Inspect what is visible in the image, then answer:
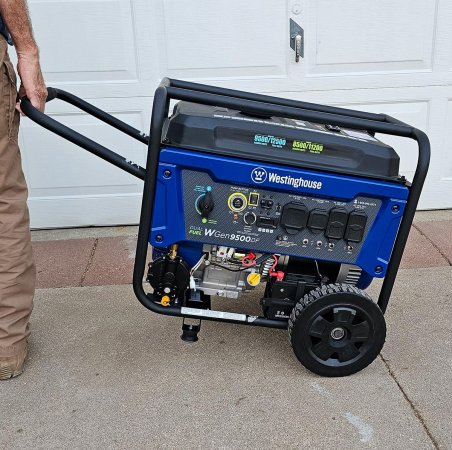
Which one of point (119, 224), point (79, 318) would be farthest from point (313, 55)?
point (79, 318)

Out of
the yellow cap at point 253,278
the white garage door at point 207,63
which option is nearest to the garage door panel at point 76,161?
the white garage door at point 207,63

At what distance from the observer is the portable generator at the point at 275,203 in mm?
2123

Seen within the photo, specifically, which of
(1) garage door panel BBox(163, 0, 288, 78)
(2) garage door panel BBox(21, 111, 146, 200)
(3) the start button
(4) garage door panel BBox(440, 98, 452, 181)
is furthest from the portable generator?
(4) garage door panel BBox(440, 98, 452, 181)

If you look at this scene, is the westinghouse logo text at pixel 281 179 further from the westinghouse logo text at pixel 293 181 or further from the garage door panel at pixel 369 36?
the garage door panel at pixel 369 36

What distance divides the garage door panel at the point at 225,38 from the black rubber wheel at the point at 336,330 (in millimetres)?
A: 1968

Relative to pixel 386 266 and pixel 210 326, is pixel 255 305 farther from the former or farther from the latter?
pixel 386 266

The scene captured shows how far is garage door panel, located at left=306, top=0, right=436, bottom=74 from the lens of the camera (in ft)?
12.2

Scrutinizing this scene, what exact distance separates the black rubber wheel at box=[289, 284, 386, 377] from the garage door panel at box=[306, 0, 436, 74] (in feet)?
6.59

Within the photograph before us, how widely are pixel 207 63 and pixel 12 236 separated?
194cm

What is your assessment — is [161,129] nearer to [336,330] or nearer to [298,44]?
[336,330]

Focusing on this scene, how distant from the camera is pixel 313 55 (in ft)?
12.4

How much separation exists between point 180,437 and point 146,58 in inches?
Answer: 98.2

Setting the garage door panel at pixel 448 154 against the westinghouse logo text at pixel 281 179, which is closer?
the westinghouse logo text at pixel 281 179

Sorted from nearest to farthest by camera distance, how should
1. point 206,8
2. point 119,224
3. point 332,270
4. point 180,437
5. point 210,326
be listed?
1. point 180,437
2. point 332,270
3. point 210,326
4. point 206,8
5. point 119,224
